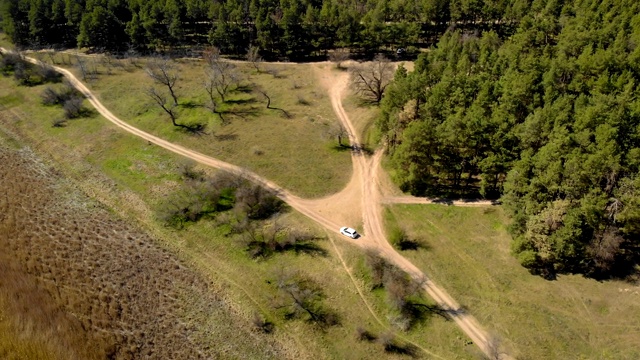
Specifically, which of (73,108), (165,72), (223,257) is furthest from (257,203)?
(73,108)

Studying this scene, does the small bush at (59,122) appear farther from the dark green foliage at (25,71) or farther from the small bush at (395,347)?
the small bush at (395,347)

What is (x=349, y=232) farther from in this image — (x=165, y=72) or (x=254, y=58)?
(x=165, y=72)

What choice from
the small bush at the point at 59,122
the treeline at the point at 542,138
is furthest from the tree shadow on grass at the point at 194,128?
the treeline at the point at 542,138

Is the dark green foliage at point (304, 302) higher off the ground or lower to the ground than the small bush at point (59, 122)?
lower

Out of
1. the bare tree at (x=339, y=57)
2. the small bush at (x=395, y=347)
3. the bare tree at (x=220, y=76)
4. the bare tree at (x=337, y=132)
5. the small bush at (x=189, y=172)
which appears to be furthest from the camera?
the bare tree at (x=339, y=57)

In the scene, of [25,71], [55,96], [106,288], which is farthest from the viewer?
[25,71]

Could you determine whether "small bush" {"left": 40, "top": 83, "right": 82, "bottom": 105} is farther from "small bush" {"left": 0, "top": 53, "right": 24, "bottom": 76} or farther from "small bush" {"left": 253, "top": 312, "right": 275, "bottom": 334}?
"small bush" {"left": 253, "top": 312, "right": 275, "bottom": 334}

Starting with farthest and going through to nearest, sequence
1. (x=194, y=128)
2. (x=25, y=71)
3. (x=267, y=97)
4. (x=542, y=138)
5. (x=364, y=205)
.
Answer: (x=25, y=71)
(x=267, y=97)
(x=194, y=128)
(x=364, y=205)
(x=542, y=138)

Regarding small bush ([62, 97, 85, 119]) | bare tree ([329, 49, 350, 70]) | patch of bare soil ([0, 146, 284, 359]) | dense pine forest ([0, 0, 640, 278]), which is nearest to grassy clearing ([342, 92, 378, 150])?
dense pine forest ([0, 0, 640, 278])
